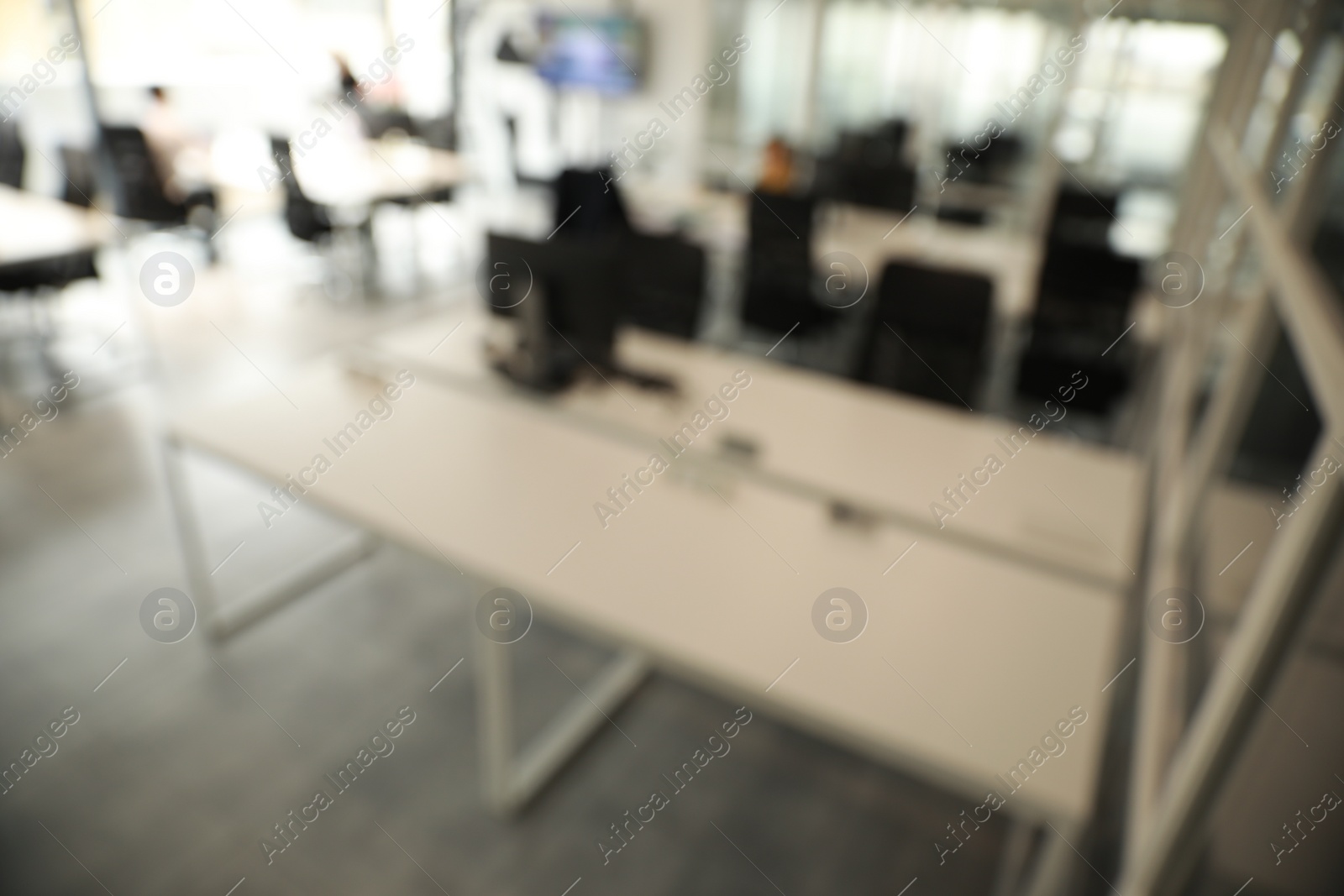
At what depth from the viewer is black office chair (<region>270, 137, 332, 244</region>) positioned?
5129mm

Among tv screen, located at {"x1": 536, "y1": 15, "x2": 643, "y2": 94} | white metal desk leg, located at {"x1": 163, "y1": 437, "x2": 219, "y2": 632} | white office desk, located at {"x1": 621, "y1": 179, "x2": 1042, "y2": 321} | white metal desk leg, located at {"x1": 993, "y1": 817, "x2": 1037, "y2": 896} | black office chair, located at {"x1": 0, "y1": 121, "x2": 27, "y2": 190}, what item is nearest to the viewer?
white metal desk leg, located at {"x1": 993, "y1": 817, "x2": 1037, "y2": 896}

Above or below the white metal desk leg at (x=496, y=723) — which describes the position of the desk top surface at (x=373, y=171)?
above

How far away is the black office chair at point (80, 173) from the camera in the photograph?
4.60 metres

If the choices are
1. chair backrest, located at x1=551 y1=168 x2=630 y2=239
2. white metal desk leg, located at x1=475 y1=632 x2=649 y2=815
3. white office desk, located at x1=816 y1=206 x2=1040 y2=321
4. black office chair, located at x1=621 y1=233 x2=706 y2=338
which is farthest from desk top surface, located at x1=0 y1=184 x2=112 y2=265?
white office desk, located at x1=816 y1=206 x2=1040 y2=321

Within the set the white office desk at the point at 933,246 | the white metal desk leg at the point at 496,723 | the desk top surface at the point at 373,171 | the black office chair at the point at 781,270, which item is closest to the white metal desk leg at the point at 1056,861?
the white metal desk leg at the point at 496,723

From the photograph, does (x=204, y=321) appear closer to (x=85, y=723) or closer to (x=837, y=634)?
(x=85, y=723)

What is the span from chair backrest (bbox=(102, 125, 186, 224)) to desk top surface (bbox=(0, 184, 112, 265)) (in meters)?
0.46

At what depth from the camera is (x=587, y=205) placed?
448cm

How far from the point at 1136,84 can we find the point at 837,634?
7.11m

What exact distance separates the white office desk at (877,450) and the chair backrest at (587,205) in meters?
1.48

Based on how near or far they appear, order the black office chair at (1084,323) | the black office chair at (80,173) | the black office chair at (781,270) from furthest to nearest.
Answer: the black office chair at (80,173) < the black office chair at (781,270) < the black office chair at (1084,323)

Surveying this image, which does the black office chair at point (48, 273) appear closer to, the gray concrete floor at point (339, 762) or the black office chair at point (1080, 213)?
the gray concrete floor at point (339, 762)

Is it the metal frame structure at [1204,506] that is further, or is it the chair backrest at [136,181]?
the chair backrest at [136,181]

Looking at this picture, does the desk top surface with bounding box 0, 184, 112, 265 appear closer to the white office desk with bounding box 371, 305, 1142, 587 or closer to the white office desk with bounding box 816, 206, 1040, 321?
the white office desk with bounding box 371, 305, 1142, 587
